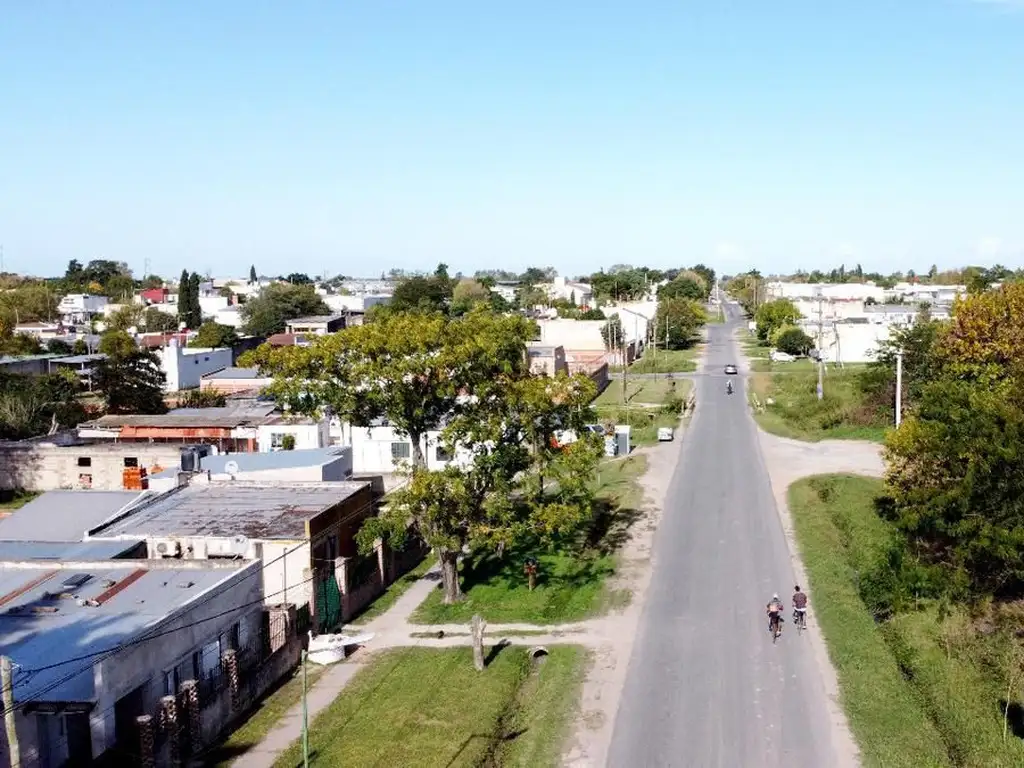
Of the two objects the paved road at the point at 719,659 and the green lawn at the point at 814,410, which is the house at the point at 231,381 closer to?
the green lawn at the point at 814,410

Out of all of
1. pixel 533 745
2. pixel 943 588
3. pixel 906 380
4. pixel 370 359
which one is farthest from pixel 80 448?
pixel 906 380

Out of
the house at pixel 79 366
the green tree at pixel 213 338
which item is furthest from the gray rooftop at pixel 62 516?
the green tree at pixel 213 338

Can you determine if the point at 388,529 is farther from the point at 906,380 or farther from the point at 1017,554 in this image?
the point at 906,380

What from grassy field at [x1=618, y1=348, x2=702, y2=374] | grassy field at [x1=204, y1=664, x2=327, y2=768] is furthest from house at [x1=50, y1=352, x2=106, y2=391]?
grassy field at [x1=204, y1=664, x2=327, y2=768]

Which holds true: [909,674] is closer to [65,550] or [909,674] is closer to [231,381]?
[65,550]

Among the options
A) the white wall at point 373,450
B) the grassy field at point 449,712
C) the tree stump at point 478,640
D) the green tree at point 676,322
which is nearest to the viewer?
the grassy field at point 449,712

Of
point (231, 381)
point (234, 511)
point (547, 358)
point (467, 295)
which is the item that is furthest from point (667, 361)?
point (234, 511)

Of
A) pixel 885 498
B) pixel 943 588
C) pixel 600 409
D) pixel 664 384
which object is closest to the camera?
pixel 943 588
